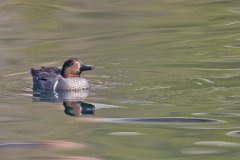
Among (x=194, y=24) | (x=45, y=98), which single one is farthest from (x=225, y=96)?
(x=194, y=24)

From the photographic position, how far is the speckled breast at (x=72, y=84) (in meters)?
13.1

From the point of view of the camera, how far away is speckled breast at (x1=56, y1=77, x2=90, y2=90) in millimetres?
13070

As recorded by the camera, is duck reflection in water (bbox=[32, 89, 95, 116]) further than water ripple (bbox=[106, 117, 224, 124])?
Yes

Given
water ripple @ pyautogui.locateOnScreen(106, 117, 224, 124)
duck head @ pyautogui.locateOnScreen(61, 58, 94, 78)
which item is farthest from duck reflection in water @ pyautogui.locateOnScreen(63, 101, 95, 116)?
duck head @ pyautogui.locateOnScreen(61, 58, 94, 78)

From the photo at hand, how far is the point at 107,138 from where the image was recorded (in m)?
9.84

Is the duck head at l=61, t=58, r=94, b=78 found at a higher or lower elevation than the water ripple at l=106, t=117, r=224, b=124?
higher

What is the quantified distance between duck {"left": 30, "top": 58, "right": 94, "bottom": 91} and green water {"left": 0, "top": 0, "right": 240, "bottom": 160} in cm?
20

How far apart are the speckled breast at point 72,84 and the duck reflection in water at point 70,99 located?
0.26 feet

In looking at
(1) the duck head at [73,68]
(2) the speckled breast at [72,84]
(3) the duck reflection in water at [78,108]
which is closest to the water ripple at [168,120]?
(3) the duck reflection in water at [78,108]

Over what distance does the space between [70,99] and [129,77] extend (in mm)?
1234

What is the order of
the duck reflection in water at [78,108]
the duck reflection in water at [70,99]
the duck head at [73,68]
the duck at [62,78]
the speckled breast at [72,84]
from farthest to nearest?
1. the duck head at [73,68]
2. the duck at [62,78]
3. the speckled breast at [72,84]
4. the duck reflection in water at [70,99]
5. the duck reflection in water at [78,108]

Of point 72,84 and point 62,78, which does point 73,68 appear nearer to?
point 62,78

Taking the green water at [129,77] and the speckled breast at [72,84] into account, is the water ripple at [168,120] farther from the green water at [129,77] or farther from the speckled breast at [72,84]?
the speckled breast at [72,84]

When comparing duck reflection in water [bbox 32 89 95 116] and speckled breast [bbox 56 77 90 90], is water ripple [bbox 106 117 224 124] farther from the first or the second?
speckled breast [bbox 56 77 90 90]
